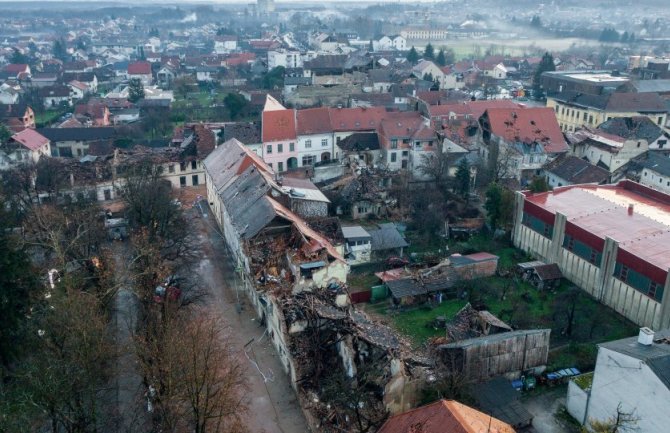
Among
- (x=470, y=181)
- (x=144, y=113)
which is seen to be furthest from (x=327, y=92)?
(x=470, y=181)

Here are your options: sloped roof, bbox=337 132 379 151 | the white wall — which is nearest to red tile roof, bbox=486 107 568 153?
sloped roof, bbox=337 132 379 151

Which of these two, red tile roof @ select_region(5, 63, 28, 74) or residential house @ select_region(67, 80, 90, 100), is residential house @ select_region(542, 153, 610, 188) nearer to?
residential house @ select_region(67, 80, 90, 100)

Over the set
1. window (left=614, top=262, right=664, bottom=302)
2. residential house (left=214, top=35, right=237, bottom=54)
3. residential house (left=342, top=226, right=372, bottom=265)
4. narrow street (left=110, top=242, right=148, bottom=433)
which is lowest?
narrow street (left=110, top=242, right=148, bottom=433)

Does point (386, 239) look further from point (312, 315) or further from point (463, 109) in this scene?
point (463, 109)

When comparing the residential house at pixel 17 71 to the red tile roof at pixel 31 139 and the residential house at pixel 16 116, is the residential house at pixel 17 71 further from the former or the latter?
the red tile roof at pixel 31 139

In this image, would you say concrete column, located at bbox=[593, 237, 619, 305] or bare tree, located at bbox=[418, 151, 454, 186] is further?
bare tree, located at bbox=[418, 151, 454, 186]

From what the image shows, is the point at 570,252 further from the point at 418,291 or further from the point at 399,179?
the point at 399,179
